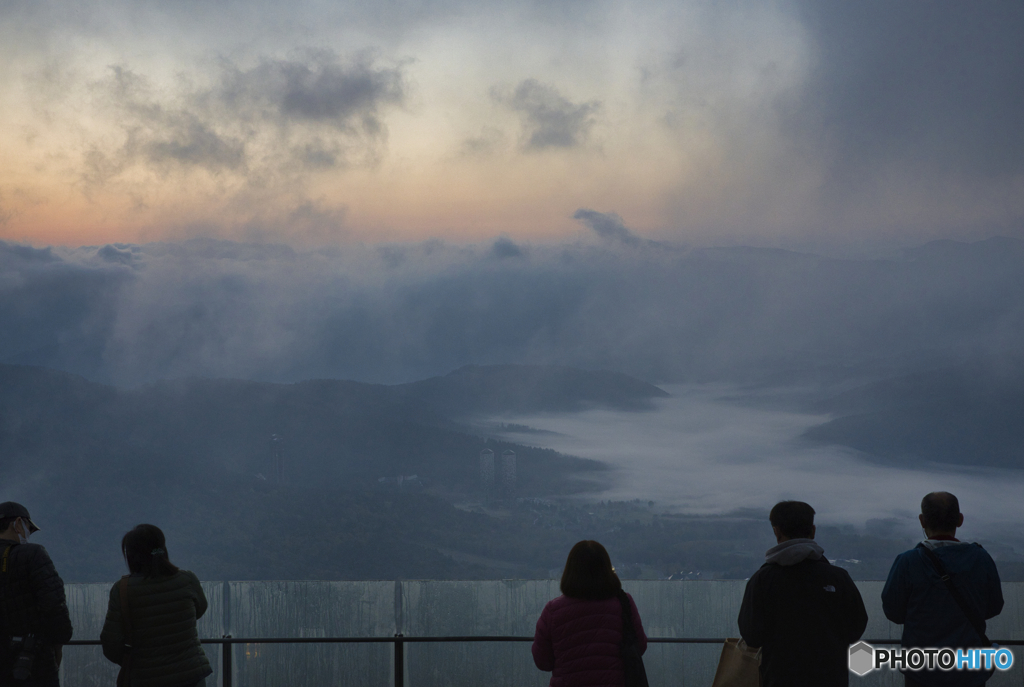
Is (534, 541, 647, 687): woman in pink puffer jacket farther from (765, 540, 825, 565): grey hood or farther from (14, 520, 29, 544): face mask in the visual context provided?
(14, 520, 29, 544): face mask

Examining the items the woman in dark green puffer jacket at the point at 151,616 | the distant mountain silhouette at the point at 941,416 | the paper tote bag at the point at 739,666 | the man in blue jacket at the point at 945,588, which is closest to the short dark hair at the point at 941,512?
the man in blue jacket at the point at 945,588

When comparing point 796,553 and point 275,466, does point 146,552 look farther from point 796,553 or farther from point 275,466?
point 275,466

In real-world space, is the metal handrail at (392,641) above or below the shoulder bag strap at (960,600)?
below

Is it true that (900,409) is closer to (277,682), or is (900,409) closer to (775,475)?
(775,475)

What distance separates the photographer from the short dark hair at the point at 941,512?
3.37 m

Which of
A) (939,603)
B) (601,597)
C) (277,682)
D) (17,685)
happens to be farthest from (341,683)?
(939,603)

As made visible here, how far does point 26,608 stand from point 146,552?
26.9 inches

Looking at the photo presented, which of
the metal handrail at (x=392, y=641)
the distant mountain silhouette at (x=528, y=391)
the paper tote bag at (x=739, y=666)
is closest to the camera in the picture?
the paper tote bag at (x=739, y=666)

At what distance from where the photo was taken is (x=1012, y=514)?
12169 centimetres

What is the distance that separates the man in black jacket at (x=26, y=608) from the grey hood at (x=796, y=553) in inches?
122

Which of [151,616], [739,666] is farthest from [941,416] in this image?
[151,616]

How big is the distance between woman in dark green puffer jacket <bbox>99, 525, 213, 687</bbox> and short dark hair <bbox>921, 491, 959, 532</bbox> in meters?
3.26

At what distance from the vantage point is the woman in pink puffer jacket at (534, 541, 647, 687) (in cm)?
314

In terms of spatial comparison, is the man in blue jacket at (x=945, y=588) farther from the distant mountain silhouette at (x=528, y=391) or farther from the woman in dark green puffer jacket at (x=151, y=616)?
the distant mountain silhouette at (x=528, y=391)
